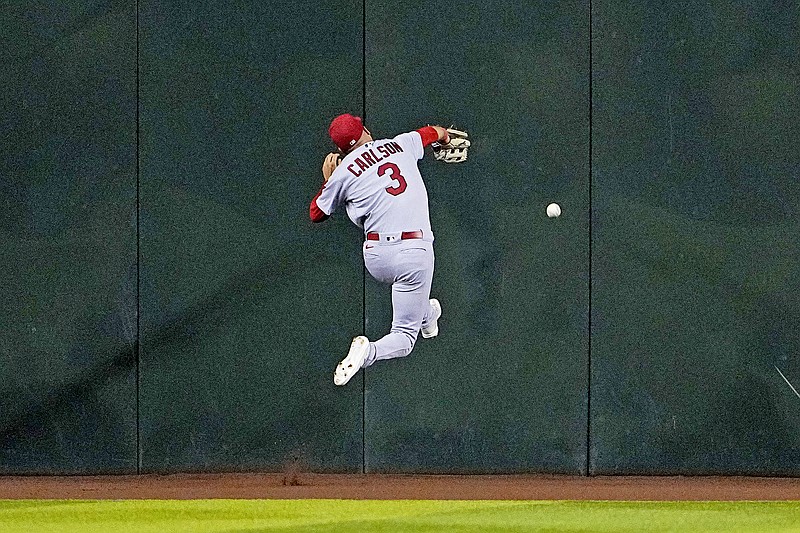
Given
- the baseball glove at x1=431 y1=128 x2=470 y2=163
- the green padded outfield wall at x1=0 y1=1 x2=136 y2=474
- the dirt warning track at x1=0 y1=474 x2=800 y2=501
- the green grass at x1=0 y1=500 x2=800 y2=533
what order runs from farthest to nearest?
the green padded outfield wall at x1=0 y1=1 x2=136 y2=474 → the dirt warning track at x1=0 y1=474 x2=800 y2=501 → the baseball glove at x1=431 y1=128 x2=470 y2=163 → the green grass at x1=0 y1=500 x2=800 y2=533

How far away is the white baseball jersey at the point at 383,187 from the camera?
7.32 meters

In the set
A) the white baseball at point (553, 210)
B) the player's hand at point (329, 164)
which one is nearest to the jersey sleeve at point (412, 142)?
the player's hand at point (329, 164)

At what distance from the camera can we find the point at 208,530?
717cm

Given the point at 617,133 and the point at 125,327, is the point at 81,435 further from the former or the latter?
the point at 617,133

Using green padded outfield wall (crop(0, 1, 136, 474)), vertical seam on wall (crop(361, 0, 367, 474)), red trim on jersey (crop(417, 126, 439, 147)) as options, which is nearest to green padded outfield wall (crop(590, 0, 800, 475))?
vertical seam on wall (crop(361, 0, 367, 474))

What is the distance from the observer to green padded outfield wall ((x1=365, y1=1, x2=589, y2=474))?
890 cm

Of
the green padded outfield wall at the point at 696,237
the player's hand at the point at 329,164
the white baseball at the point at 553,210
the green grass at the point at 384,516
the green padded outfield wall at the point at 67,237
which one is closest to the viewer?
the green grass at the point at 384,516

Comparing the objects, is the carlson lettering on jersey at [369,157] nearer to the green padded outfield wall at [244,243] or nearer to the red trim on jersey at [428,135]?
the red trim on jersey at [428,135]

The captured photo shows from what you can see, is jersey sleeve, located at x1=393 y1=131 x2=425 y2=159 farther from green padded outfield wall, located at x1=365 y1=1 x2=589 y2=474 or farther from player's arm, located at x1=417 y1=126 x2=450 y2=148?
Answer: green padded outfield wall, located at x1=365 y1=1 x2=589 y2=474

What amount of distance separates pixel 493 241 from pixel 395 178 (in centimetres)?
186

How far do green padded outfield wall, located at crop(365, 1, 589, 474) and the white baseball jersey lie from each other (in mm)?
1509

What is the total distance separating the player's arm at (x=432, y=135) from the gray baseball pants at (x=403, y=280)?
0.63 metres

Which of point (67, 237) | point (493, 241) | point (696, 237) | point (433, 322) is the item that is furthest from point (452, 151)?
point (67, 237)

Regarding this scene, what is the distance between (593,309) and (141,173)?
357 centimetres
